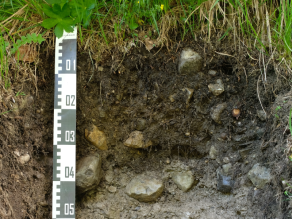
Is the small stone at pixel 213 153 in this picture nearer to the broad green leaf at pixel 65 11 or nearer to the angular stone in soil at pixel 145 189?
the angular stone in soil at pixel 145 189

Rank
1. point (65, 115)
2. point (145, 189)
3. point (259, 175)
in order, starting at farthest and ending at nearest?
point (145, 189) < point (65, 115) < point (259, 175)

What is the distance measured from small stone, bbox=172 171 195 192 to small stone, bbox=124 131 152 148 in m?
0.35

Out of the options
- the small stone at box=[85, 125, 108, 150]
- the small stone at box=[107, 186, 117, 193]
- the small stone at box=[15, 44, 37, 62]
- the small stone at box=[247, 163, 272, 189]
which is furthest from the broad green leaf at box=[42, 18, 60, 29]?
the small stone at box=[247, 163, 272, 189]

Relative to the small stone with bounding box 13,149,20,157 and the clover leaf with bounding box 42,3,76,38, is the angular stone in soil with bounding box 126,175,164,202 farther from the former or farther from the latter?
the clover leaf with bounding box 42,3,76,38

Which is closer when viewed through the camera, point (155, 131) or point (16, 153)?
point (16, 153)

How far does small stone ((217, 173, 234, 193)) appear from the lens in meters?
1.79

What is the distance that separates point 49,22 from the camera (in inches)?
66.0

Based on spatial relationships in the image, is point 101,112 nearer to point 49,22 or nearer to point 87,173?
point 87,173

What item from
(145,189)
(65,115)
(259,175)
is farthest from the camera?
(145,189)

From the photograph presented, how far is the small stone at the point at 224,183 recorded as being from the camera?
1786 millimetres

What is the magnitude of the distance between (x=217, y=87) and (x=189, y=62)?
0.92ft

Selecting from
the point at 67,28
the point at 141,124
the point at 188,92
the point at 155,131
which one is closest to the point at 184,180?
the point at 155,131

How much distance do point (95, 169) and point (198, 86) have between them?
995mm

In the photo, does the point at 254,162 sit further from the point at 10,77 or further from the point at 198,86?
the point at 10,77
